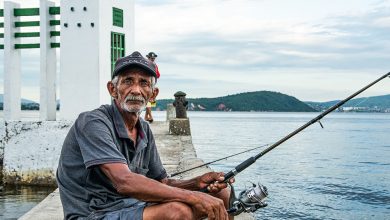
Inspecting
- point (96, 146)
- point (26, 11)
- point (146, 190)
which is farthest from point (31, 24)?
point (146, 190)

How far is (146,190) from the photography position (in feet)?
9.39

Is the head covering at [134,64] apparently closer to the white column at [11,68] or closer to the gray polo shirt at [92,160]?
the gray polo shirt at [92,160]

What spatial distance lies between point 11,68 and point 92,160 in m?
6.79

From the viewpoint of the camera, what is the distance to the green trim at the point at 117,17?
350 inches

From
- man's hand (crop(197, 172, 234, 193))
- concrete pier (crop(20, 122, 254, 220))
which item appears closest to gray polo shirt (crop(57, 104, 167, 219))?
man's hand (crop(197, 172, 234, 193))

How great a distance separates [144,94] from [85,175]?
0.60 metres

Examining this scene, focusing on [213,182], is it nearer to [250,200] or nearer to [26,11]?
[250,200]

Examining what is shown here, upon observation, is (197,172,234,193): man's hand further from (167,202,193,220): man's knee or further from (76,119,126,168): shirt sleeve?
(76,119,126,168): shirt sleeve

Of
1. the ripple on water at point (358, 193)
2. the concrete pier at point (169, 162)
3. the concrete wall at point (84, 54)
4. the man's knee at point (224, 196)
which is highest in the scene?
the concrete wall at point (84, 54)

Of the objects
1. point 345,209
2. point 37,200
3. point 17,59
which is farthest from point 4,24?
point 345,209

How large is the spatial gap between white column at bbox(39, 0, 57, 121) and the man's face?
6.05 metres

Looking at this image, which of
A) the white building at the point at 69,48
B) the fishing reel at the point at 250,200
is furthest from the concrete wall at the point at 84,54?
the fishing reel at the point at 250,200

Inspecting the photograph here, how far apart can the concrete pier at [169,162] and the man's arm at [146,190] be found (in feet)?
6.54

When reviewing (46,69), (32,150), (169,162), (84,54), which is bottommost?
(169,162)
